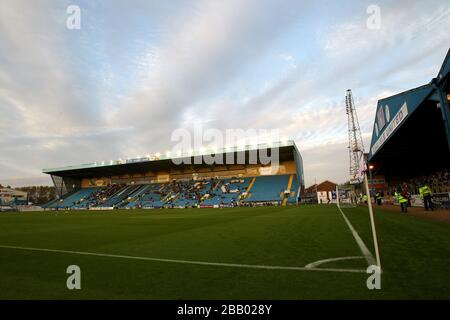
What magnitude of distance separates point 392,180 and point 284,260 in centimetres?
4249

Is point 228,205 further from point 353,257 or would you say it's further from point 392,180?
point 353,257

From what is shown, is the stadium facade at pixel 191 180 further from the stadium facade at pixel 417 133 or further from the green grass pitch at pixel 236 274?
the green grass pitch at pixel 236 274

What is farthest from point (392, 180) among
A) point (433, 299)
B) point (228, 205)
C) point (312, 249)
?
point (433, 299)

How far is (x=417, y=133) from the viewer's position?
1919 centimetres

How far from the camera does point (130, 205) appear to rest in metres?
53.6

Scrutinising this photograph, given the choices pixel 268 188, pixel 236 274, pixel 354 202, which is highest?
pixel 268 188

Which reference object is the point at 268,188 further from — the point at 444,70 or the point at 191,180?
the point at 444,70

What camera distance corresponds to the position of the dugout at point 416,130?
36.3ft

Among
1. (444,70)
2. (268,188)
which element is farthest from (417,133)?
(268,188)

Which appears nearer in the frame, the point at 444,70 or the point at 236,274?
the point at 236,274

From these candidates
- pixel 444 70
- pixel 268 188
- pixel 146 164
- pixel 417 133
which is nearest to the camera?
pixel 444 70

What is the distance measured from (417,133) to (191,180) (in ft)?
153

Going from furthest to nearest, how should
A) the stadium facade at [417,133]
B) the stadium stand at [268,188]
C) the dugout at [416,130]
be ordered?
the stadium stand at [268,188]
the stadium facade at [417,133]
the dugout at [416,130]

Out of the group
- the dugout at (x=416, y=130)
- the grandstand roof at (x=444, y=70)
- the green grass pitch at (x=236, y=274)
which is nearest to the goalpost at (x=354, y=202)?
the green grass pitch at (x=236, y=274)
